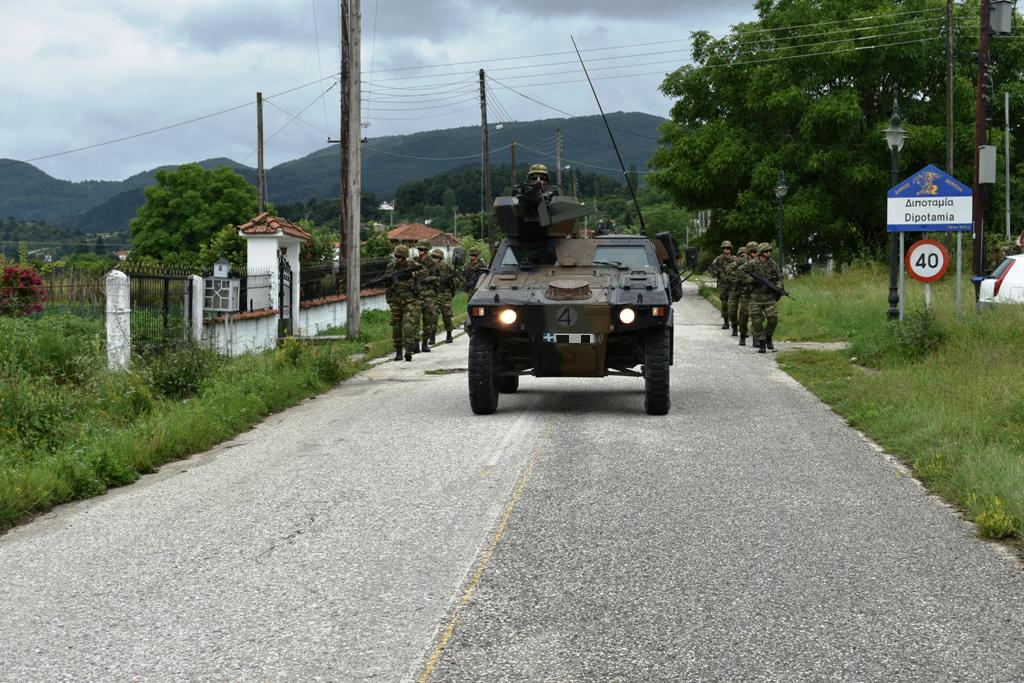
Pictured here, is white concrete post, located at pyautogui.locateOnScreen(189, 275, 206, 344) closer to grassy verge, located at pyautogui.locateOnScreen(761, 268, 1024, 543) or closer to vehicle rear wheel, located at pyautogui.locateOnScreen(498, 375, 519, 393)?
vehicle rear wheel, located at pyautogui.locateOnScreen(498, 375, 519, 393)

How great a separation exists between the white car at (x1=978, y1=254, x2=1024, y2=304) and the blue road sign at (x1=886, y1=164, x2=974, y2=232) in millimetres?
2233

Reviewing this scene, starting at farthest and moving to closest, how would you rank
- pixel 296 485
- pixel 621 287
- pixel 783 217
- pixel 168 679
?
1. pixel 783 217
2. pixel 621 287
3. pixel 296 485
4. pixel 168 679

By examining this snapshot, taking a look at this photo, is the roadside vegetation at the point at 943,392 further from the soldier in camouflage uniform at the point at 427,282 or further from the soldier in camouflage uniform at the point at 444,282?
the soldier in camouflage uniform at the point at 427,282

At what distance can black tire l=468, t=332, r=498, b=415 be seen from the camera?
1272 cm

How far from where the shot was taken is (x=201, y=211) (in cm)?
8719

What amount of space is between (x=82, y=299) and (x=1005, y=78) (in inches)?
1447

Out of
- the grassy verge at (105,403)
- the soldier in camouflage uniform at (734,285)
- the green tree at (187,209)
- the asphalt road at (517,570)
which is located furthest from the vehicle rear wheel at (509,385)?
the green tree at (187,209)

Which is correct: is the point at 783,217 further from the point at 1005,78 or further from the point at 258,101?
the point at 258,101

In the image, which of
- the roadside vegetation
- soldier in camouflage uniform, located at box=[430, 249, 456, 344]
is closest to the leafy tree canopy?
the roadside vegetation

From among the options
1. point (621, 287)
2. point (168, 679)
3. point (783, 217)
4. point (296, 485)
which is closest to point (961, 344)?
point (621, 287)

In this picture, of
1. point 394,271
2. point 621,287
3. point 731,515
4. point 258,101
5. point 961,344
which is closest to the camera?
point 731,515

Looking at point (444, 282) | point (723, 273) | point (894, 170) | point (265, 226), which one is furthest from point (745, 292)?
point (265, 226)

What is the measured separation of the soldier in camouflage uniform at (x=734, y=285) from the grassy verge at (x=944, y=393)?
0.98 m

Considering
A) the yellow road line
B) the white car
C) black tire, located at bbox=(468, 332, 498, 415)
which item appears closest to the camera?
the yellow road line
